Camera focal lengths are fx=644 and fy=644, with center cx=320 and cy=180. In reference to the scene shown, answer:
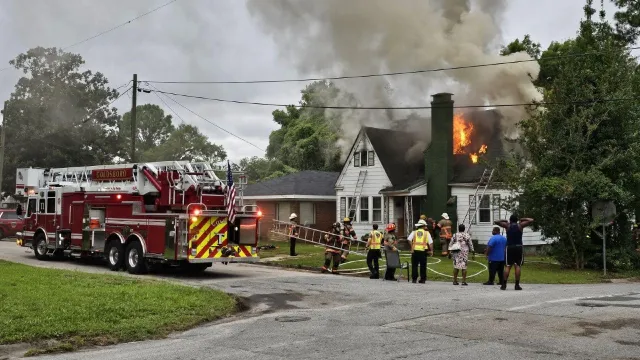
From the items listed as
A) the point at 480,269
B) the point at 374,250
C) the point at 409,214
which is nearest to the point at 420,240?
the point at 374,250

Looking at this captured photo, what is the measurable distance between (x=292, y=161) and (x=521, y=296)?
37271mm

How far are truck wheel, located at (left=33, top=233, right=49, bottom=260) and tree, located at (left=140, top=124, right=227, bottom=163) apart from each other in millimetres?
49500

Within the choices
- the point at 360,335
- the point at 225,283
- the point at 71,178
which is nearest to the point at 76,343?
the point at 360,335

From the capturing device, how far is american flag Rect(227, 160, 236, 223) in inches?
667

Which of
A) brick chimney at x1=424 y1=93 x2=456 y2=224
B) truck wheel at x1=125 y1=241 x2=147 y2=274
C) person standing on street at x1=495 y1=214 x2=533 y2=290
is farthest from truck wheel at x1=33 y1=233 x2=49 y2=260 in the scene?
brick chimney at x1=424 y1=93 x2=456 y2=224

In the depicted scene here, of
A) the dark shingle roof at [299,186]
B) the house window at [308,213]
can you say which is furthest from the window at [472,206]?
the house window at [308,213]

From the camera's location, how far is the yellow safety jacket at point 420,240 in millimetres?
15773

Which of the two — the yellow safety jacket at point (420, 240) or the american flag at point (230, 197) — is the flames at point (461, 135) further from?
the american flag at point (230, 197)

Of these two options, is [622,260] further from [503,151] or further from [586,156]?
[503,151]

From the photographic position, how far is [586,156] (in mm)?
20203

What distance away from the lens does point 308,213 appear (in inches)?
1291

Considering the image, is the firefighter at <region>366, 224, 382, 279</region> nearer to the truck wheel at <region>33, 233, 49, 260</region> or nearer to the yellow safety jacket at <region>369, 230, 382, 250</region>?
the yellow safety jacket at <region>369, 230, 382, 250</region>

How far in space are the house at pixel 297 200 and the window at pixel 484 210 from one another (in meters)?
8.88

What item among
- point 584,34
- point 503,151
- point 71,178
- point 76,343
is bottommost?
point 76,343
